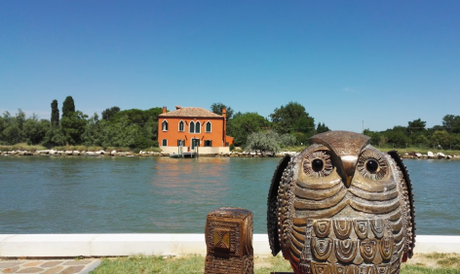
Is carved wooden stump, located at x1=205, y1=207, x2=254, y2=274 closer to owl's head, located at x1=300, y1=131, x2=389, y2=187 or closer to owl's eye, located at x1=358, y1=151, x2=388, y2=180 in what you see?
owl's head, located at x1=300, y1=131, x2=389, y2=187

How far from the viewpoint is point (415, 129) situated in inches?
2066

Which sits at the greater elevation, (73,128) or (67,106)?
(67,106)

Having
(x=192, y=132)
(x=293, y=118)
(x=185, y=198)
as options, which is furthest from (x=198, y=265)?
(x=293, y=118)

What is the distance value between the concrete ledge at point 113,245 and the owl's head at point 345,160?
2.49 metres

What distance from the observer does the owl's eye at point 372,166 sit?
2.52 meters

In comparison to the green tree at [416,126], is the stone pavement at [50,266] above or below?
below

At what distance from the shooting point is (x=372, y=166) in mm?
2523

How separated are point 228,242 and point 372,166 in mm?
1159

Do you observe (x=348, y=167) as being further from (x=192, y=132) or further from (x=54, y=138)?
(x=54, y=138)

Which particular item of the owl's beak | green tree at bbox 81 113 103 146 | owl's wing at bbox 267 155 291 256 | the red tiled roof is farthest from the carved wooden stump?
green tree at bbox 81 113 103 146

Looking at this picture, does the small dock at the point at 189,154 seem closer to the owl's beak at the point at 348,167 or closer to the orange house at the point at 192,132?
the orange house at the point at 192,132

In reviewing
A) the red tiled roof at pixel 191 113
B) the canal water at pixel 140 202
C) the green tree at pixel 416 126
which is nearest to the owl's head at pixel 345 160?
the canal water at pixel 140 202

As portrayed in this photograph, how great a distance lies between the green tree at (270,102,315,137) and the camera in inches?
2200

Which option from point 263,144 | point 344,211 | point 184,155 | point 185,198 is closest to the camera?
point 344,211
